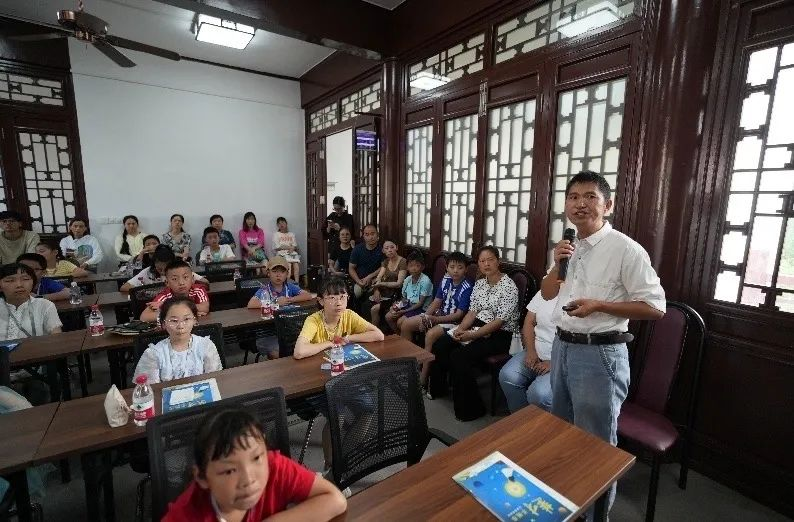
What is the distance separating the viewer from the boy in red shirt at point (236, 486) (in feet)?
3.11

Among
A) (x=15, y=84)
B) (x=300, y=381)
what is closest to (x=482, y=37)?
(x=300, y=381)

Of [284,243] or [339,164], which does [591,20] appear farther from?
[284,243]

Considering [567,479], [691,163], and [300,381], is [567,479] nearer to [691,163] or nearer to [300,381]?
[300,381]

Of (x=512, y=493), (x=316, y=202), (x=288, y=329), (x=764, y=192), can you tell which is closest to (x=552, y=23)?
(x=764, y=192)

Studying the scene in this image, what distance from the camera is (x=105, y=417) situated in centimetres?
154

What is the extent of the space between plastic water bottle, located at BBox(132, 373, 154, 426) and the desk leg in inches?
15.0

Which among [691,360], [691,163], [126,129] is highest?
[126,129]

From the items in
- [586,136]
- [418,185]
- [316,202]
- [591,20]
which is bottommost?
[316,202]

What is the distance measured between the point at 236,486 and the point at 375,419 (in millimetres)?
677

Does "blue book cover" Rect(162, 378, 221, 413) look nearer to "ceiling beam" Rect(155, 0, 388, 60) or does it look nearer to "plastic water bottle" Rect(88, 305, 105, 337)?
"plastic water bottle" Rect(88, 305, 105, 337)

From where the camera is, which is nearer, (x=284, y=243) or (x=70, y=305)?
(x=70, y=305)

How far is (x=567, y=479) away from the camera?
1176 mm

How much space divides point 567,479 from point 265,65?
7012 mm

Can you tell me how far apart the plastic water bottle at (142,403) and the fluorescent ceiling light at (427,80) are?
353 cm
